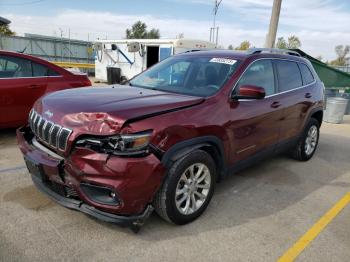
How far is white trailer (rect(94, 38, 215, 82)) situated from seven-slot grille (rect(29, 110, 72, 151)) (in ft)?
35.1

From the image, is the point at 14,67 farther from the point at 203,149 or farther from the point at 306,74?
the point at 306,74

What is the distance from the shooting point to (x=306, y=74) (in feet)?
17.6

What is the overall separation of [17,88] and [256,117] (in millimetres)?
4044

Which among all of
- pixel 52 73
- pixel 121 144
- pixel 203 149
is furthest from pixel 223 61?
pixel 52 73

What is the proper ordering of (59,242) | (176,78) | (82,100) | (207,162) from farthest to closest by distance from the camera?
(176,78) < (207,162) < (82,100) < (59,242)

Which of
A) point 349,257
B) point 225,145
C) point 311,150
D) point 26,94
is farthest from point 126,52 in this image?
point 349,257

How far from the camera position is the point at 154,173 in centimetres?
276

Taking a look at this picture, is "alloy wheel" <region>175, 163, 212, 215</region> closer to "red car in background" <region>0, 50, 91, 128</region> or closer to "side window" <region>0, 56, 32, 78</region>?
"red car in background" <region>0, 50, 91, 128</region>

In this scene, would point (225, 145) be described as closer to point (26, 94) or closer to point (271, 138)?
point (271, 138)

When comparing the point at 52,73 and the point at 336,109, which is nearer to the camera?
the point at 52,73

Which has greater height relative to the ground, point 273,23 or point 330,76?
point 273,23

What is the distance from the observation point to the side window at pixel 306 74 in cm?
526

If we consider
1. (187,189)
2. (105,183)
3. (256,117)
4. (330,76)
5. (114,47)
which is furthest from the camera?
(114,47)

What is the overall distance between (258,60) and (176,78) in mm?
1066
